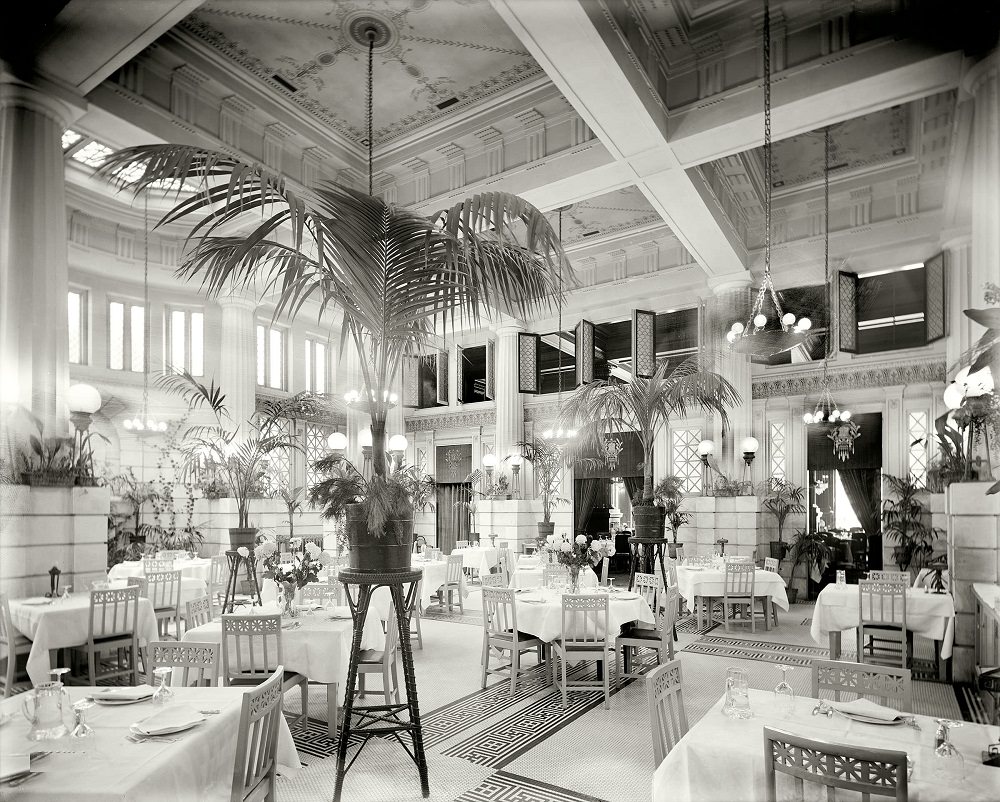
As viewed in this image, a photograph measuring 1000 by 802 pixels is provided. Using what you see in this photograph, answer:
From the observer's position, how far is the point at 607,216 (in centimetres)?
→ 1117

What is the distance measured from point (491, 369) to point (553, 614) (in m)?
9.80

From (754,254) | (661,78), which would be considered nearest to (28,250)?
(661,78)

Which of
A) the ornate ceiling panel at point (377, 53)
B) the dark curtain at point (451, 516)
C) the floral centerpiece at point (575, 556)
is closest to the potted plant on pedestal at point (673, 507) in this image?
the floral centerpiece at point (575, 556)

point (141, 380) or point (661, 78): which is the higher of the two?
point (661, 78)

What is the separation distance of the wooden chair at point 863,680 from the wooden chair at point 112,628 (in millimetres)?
5148

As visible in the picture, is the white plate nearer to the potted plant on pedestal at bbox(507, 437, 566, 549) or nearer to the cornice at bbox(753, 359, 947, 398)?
the cornice at bbox(753, 359, 947, 398)

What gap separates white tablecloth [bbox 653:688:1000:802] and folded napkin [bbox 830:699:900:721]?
0.17 feet

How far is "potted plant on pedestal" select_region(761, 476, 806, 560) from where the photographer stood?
12578 millimetres

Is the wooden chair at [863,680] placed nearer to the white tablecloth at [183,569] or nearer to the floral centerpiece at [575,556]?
the floral centerpiece at [575,556]

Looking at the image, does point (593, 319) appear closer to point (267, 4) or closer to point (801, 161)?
point (801, 161)

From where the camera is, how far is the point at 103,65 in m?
5.81

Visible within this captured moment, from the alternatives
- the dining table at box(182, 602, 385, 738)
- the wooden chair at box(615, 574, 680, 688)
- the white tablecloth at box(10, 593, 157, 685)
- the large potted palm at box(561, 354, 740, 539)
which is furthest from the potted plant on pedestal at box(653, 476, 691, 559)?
the white tablecloth at box(10, 593, 157, 685)

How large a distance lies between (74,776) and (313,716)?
10.3 feet

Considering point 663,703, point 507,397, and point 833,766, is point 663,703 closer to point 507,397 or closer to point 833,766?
point 833,766
